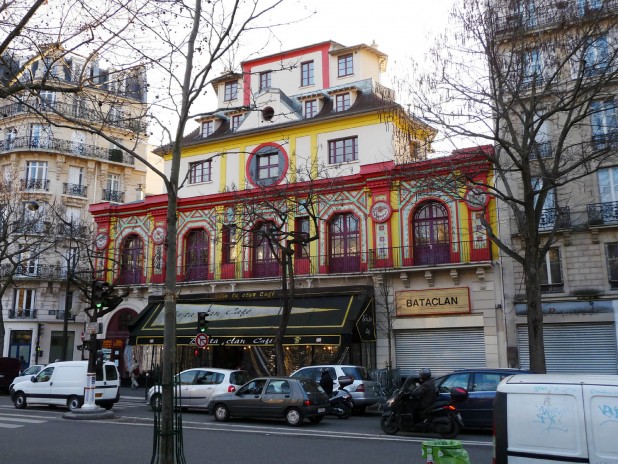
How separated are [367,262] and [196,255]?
9.79 meters

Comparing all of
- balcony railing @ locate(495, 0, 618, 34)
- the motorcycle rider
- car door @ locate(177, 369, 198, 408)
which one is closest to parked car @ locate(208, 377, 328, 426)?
car door @ locate(177, 369, 198, 408)

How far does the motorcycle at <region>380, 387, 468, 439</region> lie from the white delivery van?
6.16 m

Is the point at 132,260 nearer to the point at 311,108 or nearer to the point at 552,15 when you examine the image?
the point at 311,108

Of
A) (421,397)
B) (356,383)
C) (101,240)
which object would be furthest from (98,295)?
(101,240)

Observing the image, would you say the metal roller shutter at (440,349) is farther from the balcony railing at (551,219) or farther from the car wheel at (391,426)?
the car wheel at (391,426)

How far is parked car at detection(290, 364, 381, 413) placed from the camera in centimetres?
1844

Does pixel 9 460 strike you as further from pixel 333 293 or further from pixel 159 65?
pixel 333 293

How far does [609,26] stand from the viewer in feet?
48.3

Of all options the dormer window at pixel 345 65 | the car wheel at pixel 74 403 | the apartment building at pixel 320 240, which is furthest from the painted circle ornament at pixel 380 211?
the car wheel at pixel 74 403

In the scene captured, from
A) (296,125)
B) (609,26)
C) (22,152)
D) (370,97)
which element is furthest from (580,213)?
(22,152)

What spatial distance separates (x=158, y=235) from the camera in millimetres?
31688

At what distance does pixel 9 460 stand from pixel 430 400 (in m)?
8.36

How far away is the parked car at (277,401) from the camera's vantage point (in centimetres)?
1502

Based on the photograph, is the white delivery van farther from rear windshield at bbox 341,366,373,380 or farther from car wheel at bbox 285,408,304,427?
rear windshield at bbox 341,366,373,380
